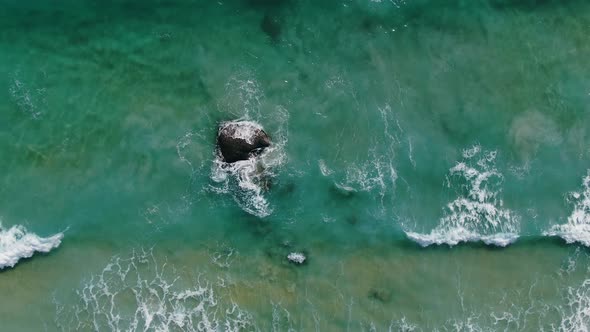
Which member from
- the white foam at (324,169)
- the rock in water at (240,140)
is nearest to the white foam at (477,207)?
the white foam at (324,169)

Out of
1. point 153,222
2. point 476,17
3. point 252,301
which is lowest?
point 252,301

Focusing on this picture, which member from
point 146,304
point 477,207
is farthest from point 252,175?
point 477,207

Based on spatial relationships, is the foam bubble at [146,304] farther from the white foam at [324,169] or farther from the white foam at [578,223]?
the white foam at [578,223]

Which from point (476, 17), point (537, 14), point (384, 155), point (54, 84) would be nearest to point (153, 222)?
point (54, 84)

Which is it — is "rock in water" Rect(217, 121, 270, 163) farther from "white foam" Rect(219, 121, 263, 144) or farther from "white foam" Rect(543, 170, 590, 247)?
"white foam" Rect(543, 170, 590, 247)

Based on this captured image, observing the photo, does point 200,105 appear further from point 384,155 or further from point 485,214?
point 485,214

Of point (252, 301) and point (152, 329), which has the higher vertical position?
point (252, 301)

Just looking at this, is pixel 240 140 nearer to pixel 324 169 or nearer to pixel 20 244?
pixel 324 169
